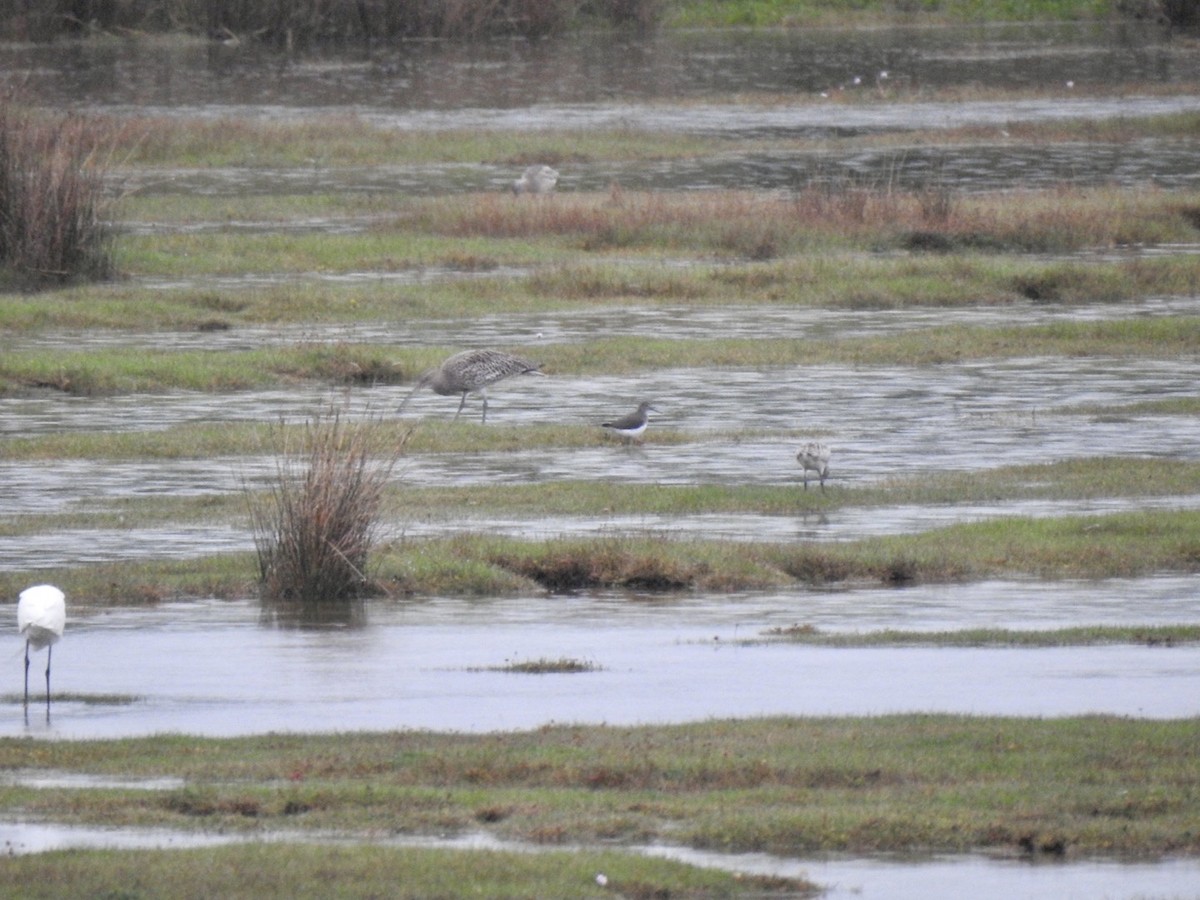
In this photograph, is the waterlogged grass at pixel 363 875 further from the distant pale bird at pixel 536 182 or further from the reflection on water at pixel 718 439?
the distant pale bird at pixel 536 182

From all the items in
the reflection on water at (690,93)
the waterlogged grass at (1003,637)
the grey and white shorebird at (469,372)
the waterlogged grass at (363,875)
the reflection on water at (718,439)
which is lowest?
the reflection on water at (718,439)

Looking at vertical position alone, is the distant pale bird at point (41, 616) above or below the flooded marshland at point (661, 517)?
above

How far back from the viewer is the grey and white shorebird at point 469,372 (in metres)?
24.4

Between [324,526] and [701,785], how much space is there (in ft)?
20.6

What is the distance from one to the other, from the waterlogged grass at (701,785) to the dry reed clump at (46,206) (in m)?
22.1

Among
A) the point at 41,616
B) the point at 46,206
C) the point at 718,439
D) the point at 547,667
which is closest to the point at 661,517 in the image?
the point at 718,439

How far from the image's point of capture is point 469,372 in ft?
80.2

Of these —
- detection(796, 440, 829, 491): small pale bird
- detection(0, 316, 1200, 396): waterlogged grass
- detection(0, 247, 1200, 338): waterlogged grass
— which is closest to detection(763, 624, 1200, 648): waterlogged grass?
detection(796, 440, 829, 491): small pale bird

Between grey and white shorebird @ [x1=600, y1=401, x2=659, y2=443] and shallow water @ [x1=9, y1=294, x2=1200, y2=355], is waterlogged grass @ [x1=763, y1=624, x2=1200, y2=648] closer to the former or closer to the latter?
grey and white shorebird @ [x1=600, y1=401, x2=659, y2=443]

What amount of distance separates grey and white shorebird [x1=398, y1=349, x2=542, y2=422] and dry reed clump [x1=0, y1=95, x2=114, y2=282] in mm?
10330

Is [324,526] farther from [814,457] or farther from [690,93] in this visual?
[690,93]

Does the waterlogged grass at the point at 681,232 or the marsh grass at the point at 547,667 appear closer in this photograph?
the marsh grass at the point at 547,667

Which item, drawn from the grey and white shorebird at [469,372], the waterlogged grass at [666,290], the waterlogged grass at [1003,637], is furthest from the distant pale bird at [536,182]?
the waterlogged grass at [1003,637]

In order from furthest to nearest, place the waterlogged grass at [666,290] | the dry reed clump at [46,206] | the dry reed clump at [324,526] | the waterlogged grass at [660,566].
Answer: the waterlogged grass at [666,290] < the dry reed clump at [46,206] < the waterlogged grass at [660,566] < the dry reed clump at [324,526]
